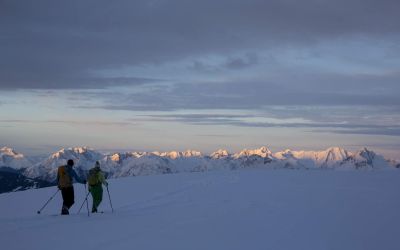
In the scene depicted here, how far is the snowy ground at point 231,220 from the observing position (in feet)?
37.7

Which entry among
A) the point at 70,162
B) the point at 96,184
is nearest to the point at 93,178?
the point at 96,184

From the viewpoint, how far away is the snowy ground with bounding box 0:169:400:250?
11477 mm

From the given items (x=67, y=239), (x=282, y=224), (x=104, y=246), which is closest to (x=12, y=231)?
(x=67, y=239)

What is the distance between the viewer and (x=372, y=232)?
41.8 ft

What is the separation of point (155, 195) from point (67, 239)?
35.6ft

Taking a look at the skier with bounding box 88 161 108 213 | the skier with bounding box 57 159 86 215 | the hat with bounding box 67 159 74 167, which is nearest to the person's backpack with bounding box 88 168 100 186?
the skier with bounding box 88 161 108 213

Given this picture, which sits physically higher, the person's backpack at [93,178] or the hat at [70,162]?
the hat at [70,162]

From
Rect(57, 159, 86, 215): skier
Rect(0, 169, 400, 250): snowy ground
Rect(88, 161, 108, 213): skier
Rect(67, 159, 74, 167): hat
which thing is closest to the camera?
Rect(0, 169, 400, 250): snowy ground

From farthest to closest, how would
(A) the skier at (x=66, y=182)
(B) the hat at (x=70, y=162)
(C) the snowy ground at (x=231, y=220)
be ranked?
(B) the hat at (x=70, y=162) < (A) the skier at (x=66, y=182) < (C) the snowy ground at (x=231, y=220)

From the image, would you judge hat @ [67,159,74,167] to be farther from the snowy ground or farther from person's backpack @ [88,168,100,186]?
the snowy ground

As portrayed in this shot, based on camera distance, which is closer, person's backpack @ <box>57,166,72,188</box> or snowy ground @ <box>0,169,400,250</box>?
snowy ground @ <box>0,169,400,250</box>

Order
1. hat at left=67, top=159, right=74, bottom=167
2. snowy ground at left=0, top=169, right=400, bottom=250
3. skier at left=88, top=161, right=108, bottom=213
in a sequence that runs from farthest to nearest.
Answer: skier at left=88, top=161, right=108, bottom=213
hat at left=67, top=159, right=74, bottom=167
snowy ground at left=0, top=169, right=400, bottom=250

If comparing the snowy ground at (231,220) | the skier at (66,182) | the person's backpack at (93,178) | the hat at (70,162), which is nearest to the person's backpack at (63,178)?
the skier at (66,182)

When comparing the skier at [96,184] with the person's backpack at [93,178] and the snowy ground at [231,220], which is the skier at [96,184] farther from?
the snowy ground at [231,220]
